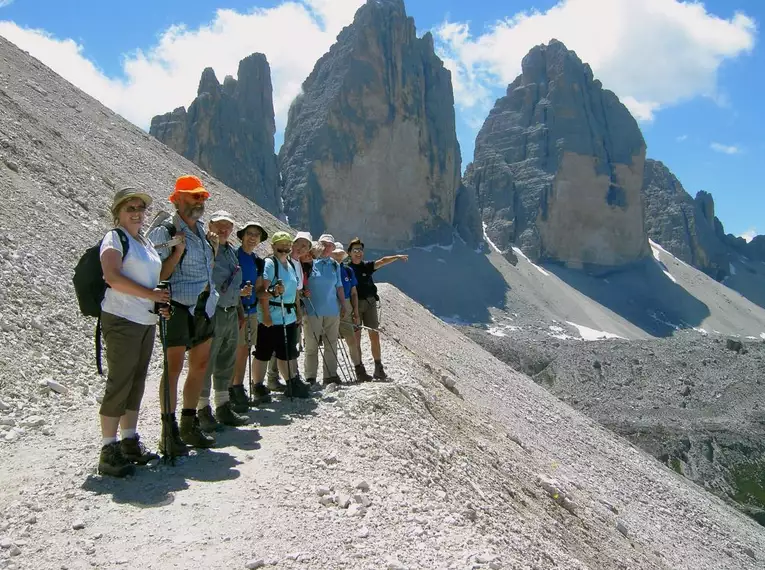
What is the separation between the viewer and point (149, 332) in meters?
5.19

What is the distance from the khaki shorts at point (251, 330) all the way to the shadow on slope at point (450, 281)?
2561 inches

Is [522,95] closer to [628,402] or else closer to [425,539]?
[628,402]

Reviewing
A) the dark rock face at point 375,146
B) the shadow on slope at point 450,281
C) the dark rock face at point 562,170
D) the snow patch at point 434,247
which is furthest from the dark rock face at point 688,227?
the shadow on slope at point 450,281

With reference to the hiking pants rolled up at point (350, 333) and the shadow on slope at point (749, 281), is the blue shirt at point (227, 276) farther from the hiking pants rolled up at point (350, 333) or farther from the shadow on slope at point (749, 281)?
the shadow on slope at point (749, 281)

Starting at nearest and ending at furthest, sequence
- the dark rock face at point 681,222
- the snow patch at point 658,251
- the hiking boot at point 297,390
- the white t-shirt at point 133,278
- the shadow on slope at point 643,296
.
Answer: the white t-shirt at point 133,278 → the hiking boot at point 297,390 → the shadow on slope at point 643,296 → the snow patch at point 658,251 → the dark rock face at point 681,222

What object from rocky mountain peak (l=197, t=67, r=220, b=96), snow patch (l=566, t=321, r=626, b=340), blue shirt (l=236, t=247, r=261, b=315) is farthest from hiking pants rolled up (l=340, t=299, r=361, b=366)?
rocky mountain peak (l=197, t=67, r=220, b=96)

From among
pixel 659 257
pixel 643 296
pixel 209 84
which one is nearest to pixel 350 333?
pixel 209 84

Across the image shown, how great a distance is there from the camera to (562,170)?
10238cm

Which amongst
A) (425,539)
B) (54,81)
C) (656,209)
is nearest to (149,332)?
(425,539)

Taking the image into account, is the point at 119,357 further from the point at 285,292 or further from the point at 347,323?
the point at 347,323

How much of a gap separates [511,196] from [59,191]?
93.3 meters

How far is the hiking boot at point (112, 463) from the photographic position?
497cm

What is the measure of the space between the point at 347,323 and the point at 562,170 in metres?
98.5

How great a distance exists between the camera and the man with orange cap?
545 cm
